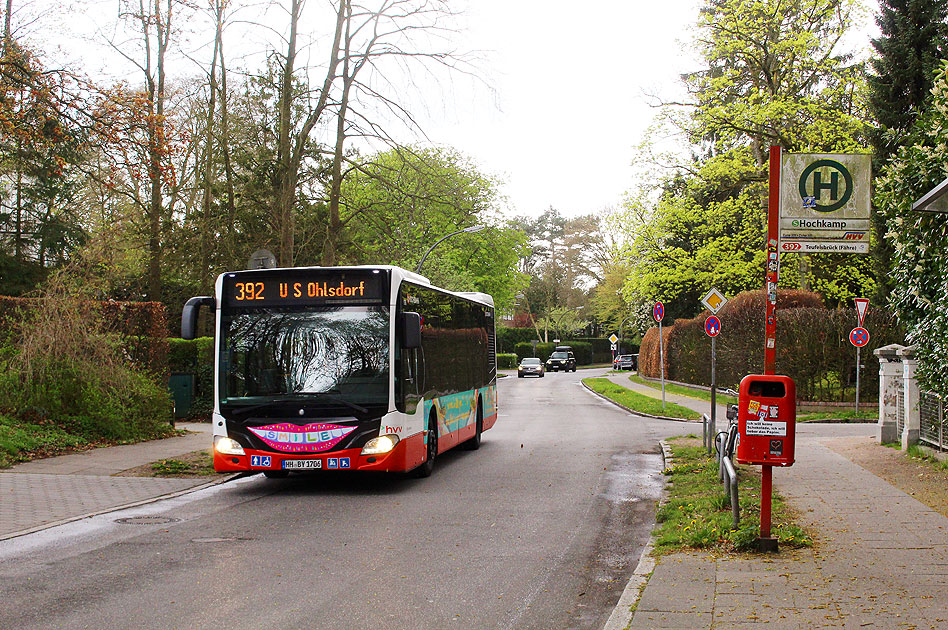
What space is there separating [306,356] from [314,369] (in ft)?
0.66

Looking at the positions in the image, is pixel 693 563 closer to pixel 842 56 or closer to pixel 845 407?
pixel 845 407

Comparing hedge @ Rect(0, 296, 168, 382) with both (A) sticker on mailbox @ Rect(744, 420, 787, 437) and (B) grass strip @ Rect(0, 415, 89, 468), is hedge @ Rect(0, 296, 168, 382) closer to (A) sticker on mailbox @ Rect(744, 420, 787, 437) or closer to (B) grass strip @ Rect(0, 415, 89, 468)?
(B) grass strip @ Rect(0, 415, 89, 468)

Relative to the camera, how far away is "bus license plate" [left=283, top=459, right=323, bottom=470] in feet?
36.6

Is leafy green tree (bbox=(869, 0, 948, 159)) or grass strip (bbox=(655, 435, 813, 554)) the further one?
leafy green tree (bbox=(869, 0, 948, 159))

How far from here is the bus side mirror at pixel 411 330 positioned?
11.4 m

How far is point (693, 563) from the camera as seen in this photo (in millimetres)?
6988

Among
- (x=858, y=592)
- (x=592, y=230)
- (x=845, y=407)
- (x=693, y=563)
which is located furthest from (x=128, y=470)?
(x=592, y=230)

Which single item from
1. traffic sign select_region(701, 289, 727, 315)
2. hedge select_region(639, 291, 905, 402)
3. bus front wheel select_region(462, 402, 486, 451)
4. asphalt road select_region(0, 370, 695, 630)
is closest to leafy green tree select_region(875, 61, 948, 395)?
asphalt road select_region(0, 370, 695, 630)

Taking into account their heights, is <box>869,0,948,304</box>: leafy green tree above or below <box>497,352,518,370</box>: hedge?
above

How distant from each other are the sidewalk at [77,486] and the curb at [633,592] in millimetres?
5758

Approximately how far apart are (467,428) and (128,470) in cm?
574

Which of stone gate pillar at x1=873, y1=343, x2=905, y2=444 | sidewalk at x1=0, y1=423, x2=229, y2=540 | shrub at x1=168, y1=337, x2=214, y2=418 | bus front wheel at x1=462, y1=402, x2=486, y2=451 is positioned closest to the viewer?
sidewalk at x1=0, y1=423, x2=229, y2=540

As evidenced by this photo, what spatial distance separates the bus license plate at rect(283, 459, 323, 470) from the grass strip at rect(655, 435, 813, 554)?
4116mm

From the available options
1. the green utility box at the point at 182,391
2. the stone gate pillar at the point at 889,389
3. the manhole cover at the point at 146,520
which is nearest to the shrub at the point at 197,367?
the green utility box at the point at 182,391
